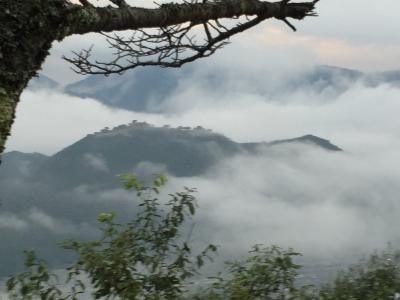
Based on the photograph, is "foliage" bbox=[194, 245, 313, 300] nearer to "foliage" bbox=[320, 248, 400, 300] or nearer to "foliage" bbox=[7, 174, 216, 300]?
"foliage" bbox=[7, 174, 216, 300]

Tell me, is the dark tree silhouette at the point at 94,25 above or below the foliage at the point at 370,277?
above

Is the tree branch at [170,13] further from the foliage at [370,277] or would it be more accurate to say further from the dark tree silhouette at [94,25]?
the foliage at [370,277]

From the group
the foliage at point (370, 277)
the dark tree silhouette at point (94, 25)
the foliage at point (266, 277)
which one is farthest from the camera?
the foliage at point (370, 277)

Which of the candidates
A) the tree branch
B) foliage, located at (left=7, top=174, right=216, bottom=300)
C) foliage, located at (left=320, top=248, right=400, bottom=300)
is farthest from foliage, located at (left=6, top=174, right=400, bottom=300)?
foliage, located at (left=320, top=248, right=400, bottom=300)

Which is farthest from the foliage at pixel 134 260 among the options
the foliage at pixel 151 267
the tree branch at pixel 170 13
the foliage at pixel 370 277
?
the foliage at pixel 370 277

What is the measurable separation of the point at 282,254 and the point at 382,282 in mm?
2965

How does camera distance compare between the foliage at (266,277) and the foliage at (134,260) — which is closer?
the foliage at (134,260)

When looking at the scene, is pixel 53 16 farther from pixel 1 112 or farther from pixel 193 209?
pixel 193 209

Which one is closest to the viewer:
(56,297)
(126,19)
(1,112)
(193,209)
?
(1,112)

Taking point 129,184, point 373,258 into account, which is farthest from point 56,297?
point 373,258

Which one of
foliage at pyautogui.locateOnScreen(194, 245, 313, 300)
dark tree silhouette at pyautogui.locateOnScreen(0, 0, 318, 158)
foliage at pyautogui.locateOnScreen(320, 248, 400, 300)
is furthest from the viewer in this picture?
foliage at pyautogui.locateOnScreen(320, 248, 400, 300)

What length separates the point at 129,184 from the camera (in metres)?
5.86

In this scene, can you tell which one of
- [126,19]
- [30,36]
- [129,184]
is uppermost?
[126,19]

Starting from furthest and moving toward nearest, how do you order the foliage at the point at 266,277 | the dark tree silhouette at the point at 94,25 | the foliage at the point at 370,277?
1. the foliage at the point at 370,277
2. the foliage at the point at 266,277
3. the dark tree silhouette at the point at 94,25
